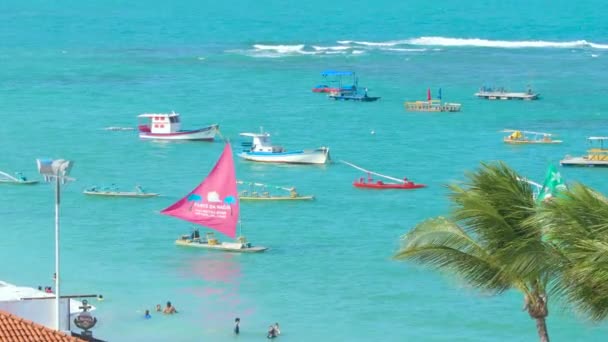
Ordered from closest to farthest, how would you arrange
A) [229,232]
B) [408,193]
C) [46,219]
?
1. [229,232]
2. [46,219]
3. [408,193]

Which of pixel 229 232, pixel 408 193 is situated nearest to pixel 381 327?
pixel 229 232

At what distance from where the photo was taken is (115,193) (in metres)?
80.9

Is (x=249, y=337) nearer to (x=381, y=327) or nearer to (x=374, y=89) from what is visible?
(x=381, y=327)

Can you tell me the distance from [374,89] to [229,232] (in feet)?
209

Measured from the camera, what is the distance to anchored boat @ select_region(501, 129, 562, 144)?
99.3 metres

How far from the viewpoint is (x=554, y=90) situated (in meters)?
128

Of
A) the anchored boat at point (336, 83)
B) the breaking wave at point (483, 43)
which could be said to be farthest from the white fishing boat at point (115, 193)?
the breaking wave at point (483, 43)

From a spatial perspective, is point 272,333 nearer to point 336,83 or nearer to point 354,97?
point 354,97

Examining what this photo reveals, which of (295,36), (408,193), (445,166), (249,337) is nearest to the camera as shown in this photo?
(249,337)

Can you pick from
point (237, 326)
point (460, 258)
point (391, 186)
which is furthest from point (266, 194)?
point (460, 258)

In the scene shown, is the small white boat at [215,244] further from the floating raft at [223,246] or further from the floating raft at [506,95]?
the floating raft at [506,95]

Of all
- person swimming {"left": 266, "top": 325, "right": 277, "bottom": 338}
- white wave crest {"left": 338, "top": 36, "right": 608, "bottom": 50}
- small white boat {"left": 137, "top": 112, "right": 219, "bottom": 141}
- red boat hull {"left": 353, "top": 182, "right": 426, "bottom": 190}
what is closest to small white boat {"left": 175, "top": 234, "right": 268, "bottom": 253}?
person swimming {"left": 266, "top": 325, "right": 277, "bottom": 338}

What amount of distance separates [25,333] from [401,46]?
6013 inches

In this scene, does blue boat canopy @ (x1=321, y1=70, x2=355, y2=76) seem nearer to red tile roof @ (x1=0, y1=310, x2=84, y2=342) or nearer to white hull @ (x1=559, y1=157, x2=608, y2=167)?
white hull @ (x1=559, y1=157, x2=608, y2=167)
